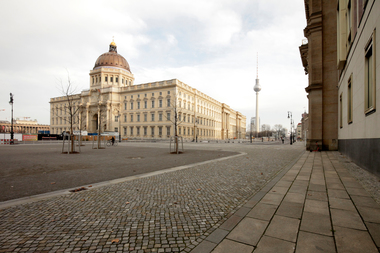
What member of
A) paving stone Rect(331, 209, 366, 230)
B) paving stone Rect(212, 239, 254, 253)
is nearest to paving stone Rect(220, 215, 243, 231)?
paving stone Rect(212, 239, 254, 253)

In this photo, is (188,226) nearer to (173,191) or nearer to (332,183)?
(173,191)

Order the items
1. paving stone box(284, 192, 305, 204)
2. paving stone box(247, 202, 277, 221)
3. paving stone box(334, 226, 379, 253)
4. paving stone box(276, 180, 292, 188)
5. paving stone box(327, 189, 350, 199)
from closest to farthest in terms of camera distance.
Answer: paving stone box(334, 226, 379, 253) < paving stone box(247, 202, 277, 221) < paving stone box(284, 192, 305, 204) < paving stone box(327, 189, 350, 199) < paving stone box(276, 180, 292, 188)

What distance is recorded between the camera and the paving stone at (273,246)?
2.65 metres

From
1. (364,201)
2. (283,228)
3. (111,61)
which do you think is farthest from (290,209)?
(111,61)

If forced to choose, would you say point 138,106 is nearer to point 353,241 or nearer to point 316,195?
point 316,195

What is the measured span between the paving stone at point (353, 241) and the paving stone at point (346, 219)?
18 cm

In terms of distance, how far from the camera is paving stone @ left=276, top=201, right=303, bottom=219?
3834mm

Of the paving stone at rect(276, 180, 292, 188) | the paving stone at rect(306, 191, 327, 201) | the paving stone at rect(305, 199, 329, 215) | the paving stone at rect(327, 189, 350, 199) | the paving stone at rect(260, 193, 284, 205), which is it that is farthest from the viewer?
the paving stone at rect(276, 180, 292, 188)

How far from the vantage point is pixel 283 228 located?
3287 mm

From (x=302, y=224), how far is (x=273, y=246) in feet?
3.37

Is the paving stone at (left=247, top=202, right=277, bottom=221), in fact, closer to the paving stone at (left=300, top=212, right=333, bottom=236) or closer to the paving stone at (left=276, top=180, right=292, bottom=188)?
the paving stone at (left=300, top=212, right=333, bottom=236)

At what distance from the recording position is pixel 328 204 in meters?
4.41

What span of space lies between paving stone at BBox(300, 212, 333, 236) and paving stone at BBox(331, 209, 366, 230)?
0.41 ft

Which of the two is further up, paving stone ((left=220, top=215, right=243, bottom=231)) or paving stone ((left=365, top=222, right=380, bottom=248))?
paving stone ((left=365, top=222, right=380, bottom=248))
